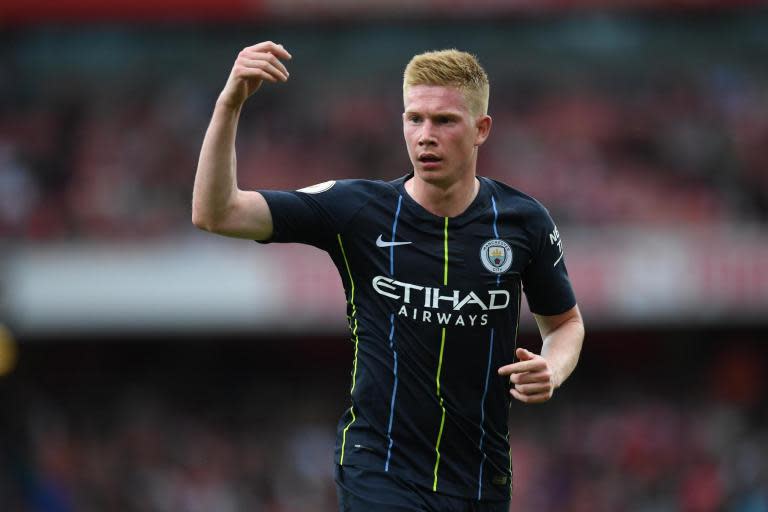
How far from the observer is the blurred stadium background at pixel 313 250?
14.3 metres

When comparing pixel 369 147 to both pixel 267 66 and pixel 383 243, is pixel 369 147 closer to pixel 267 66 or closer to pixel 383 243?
pixel 383 243

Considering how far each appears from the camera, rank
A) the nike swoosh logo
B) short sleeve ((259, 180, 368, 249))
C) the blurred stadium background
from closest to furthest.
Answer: short sleeve ((259, 180, 368, 249)) → the nike swoosh logo → the blurred stadium background

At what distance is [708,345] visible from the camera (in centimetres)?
1644

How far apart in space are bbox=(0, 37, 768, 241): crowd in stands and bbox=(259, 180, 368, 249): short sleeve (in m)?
10.1

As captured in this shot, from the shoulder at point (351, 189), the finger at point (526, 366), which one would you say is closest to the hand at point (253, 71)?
the shoulder at point (351, 189)

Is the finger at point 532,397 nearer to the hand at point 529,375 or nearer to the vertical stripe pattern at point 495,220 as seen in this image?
the hand at point 529,375

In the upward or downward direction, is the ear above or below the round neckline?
above

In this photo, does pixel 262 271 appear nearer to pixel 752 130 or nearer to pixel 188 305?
pixel 188 305

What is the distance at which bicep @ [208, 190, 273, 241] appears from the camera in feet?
14.1

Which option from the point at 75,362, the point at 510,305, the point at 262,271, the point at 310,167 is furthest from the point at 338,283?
the point at 510,305

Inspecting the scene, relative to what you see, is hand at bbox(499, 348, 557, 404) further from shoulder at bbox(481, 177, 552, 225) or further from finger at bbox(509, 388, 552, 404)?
shoulder at bbox(481, 177, 552, 225)

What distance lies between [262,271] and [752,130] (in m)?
6.29

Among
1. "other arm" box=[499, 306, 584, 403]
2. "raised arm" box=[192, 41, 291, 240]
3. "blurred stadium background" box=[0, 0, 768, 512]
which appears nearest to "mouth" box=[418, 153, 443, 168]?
"raised arm" box=[192, 41, 291, 240]

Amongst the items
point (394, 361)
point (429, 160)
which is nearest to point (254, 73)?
point (429, 160)
